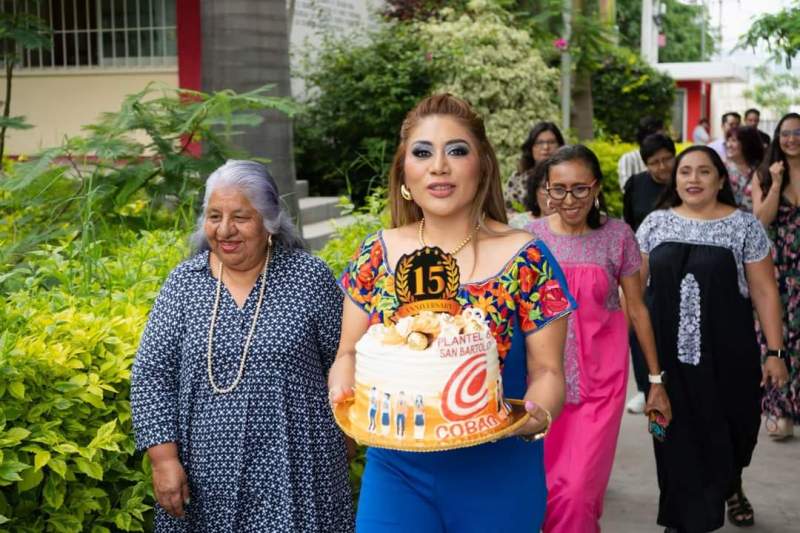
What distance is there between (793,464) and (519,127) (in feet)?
30.6

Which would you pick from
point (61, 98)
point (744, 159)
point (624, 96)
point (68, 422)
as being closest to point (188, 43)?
point (61, 98)

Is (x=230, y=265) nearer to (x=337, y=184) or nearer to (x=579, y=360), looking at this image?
(x=579, y=360)

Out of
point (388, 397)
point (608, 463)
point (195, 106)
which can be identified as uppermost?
point (195, 106)

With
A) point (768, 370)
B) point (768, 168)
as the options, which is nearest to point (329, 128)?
point (768, 168)

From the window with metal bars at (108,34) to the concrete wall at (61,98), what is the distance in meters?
0.16

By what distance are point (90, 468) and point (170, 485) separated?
272mm

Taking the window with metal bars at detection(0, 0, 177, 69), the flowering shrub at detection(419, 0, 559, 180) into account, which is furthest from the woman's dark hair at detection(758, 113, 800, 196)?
the window with metal bars at detection(0, 0, 177, 69)

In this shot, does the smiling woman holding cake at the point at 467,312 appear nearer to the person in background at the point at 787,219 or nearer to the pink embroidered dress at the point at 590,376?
the pink embroidered dress at the point at 590,376

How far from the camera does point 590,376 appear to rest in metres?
5.70

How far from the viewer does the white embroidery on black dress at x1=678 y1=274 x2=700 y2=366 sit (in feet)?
20.4

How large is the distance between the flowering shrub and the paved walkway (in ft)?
26.5

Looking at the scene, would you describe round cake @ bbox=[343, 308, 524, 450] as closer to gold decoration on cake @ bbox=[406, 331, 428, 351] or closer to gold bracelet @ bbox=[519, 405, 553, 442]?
gold decoration on cake @ bbox=[406, 331, 428, 351]

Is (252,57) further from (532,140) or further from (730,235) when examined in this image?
(730,235)

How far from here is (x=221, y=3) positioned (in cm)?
860
